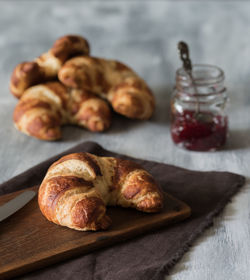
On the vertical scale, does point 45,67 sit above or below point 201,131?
above

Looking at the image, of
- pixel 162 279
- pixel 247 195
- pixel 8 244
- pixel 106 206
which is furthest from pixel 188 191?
pixel 8 244

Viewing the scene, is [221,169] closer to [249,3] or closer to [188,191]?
[188,191]

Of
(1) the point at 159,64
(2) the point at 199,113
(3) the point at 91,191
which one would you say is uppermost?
(3) the point at 91,191

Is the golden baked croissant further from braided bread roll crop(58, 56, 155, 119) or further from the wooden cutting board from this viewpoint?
the wooden cutting board

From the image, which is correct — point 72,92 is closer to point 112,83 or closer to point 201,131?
point 112,83

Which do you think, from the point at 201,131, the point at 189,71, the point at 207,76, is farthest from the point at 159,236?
the point at 207,76

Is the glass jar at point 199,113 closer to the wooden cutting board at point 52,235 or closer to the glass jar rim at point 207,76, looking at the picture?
the glass jar rim at point 207,76
